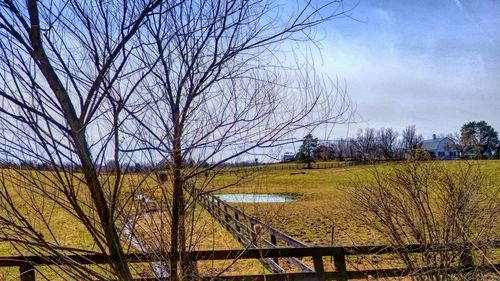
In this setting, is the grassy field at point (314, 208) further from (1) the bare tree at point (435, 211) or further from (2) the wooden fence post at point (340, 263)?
(1) the bare tree at point (435, 211)

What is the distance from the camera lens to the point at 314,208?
1452 centimetres

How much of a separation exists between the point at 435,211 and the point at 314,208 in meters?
10.3

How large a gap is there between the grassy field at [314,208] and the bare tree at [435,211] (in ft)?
1.12

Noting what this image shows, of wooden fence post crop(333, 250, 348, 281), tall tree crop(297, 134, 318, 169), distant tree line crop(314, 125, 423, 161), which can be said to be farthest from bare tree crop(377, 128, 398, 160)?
tall tree crop(297, 134, 318, 169)

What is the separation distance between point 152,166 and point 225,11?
1.04 meters

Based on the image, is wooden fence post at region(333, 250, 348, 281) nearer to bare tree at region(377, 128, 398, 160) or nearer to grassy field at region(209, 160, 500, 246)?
grassy field at region(209, 160, 500, 246)

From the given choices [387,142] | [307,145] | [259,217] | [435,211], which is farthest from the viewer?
[387,142]

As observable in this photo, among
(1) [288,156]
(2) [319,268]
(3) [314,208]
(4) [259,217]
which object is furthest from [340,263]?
(3) [314,208]

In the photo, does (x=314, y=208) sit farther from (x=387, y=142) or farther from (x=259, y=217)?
(x=259, y=217)

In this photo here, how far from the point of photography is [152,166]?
251cm

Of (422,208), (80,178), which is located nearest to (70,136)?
(80,178)

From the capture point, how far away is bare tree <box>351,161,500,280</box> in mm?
3846

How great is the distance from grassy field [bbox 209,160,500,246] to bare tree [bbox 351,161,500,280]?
343mm

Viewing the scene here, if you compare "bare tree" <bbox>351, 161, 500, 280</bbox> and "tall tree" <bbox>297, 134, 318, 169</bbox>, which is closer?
"tall tree" <bbox>297, 134, 318, 169</bbox>
